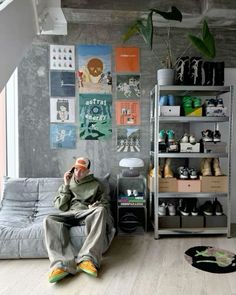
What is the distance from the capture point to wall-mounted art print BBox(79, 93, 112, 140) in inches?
127

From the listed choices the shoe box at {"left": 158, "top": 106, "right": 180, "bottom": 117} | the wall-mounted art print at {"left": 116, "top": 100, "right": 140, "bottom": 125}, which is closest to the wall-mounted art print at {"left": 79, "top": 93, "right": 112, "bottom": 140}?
the wall-mounted art print at {"left": 116, "top": 100, "right": 140, "bottom": 125}

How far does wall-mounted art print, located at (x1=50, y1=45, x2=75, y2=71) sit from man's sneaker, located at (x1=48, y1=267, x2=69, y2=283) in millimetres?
2253

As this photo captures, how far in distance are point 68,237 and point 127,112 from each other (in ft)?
5.36

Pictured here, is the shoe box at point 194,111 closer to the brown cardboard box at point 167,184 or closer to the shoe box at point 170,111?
the shoe box at point 170,111

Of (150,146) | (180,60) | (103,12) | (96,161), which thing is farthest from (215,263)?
(103,12)

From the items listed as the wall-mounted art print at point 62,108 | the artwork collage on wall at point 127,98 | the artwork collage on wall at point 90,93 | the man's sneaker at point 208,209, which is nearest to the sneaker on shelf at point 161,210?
the man's sneaker at point 208,209

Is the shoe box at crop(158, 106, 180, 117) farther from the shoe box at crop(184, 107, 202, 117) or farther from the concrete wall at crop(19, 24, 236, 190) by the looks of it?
the concrete wall at crop(19, 24, 236, 190)

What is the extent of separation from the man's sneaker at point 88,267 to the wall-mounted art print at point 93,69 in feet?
6.45

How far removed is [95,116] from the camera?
3.23 meters

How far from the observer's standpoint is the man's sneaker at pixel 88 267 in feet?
6.63

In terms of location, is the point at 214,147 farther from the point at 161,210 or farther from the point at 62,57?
the point at 62,57

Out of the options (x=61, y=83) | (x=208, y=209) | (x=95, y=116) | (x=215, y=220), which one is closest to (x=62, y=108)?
(x=61, y=83)

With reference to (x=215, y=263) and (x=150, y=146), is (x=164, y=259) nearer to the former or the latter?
(x=215, y=263)

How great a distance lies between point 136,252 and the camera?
2518 millimetres
